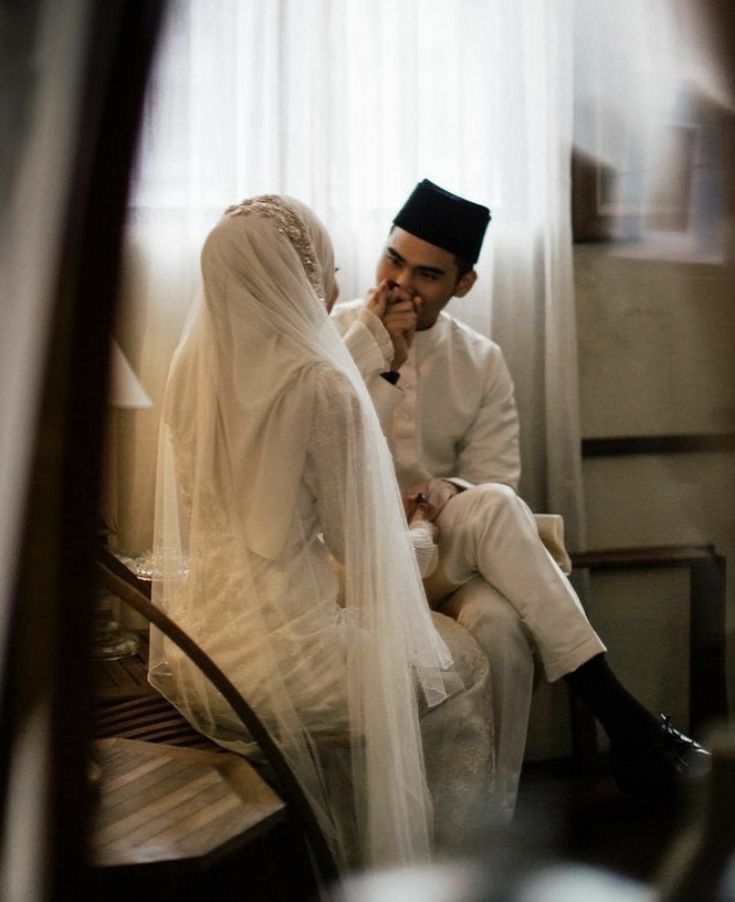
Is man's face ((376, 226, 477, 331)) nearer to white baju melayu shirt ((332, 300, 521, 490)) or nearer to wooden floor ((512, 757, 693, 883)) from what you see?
white baju melayu shirt ((332, 300, 521, 490))

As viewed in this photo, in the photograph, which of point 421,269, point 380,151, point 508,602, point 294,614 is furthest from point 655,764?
point 380,151

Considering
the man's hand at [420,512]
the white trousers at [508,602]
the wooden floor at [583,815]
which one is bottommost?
the wooden floor at [583,815]

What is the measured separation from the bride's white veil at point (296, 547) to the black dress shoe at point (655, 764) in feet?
1.41

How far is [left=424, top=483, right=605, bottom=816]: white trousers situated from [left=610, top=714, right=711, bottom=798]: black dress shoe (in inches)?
5.8

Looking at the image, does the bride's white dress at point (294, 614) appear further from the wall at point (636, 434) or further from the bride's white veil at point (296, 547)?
the wall at point (636, 434)

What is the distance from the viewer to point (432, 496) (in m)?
1.68

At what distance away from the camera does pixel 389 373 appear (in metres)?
1.67

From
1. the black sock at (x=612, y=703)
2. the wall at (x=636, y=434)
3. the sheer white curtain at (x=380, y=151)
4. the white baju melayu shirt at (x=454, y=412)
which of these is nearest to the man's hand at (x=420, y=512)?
the white baju melayu shirt at (x=454, y=412)

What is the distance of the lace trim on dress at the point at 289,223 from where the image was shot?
1248mm

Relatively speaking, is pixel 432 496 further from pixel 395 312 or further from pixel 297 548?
pixel 297 548

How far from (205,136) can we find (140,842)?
1.25 metres

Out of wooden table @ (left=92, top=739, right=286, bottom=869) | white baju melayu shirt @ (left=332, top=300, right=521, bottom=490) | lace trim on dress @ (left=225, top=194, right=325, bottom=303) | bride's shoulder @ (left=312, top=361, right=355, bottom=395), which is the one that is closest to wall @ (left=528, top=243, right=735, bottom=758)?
white baju melayu shirt @ (left=332, top=300, right=521, bottom=490)

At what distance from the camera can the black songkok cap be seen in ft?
5.83

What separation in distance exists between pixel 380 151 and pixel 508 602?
Answer: 2.72 ft
